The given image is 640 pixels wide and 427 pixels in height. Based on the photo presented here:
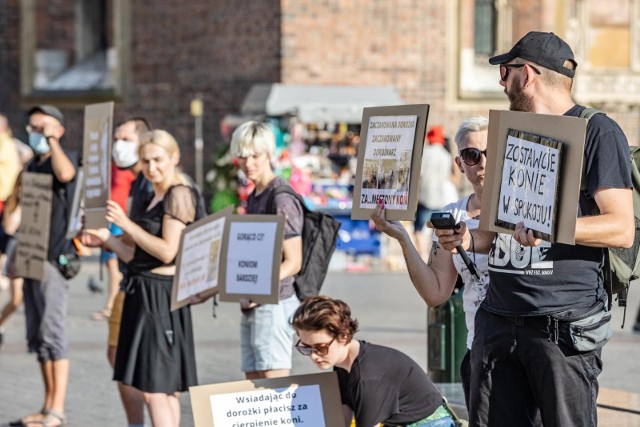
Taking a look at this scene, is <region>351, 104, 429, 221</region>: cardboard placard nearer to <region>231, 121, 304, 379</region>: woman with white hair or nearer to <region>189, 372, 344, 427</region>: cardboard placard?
<region>189, 372, 344, 427</region>: cardboard placard

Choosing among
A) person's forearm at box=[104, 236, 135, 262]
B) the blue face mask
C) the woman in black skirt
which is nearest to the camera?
the woman in black skirt

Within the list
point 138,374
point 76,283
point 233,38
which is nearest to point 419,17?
point 233,38

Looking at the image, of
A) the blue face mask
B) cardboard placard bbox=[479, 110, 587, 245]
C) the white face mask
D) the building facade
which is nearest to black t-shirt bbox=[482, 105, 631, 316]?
cardboard placard bbox=[479, 110, 587, 245]

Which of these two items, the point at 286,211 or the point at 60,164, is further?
the point at 60,164

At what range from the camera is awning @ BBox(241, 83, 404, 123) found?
1952cm

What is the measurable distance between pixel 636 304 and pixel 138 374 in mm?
8707

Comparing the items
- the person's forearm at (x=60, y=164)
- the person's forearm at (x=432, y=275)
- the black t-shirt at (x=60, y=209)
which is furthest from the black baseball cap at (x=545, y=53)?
the black t-shirt at (x=60, y=209)

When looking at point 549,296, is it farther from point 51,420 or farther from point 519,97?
point 51,420

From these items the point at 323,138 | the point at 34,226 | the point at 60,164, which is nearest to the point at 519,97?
the point at 60,164

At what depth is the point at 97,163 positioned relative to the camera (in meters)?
7.52

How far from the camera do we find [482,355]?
15.5 ft

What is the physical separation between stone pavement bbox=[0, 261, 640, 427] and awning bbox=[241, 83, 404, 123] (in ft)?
12.4

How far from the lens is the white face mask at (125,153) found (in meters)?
8.11

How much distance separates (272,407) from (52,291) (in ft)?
11.1
